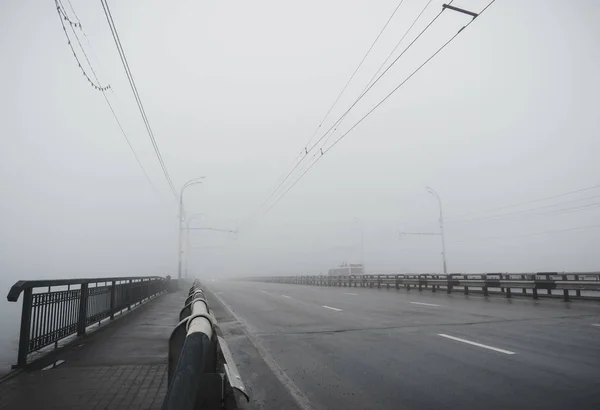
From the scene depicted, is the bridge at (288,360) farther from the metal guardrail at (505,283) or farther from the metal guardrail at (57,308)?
the metal guardrail at (505,283)

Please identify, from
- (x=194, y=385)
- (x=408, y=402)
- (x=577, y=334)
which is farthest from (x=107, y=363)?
(x=577, y=334)

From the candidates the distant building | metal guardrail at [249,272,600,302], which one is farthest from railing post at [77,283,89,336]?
the distant building

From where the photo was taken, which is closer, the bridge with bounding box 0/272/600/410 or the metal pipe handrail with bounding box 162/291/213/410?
the metal pipe handrail with bounding box 162/291/213/410

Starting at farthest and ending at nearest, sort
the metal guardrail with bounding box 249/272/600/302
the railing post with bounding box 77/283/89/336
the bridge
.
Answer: the metal guardrail with bounding box 249/272/600/302
the railing post with bounding box 77/283/89/336
the bridge

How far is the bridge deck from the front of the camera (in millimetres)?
4680

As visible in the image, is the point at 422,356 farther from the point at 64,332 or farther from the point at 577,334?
the point at 64,332

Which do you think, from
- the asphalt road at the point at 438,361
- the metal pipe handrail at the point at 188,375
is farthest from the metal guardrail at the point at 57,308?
the metal pipe handrail at the point at 188,375

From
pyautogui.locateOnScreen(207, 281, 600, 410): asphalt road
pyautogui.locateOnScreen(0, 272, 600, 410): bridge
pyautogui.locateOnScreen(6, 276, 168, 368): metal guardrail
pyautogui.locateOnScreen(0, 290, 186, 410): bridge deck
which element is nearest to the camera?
pyautogui.locateOnScreen(0, 272, 600, 410): bridge

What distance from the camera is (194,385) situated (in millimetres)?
2035

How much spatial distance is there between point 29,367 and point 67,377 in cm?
103

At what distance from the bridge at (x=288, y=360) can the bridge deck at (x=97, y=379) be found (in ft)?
0.07

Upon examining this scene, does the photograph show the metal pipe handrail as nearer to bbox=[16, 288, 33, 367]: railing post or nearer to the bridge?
the bridge

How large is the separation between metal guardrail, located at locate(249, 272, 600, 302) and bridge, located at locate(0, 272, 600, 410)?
5.99m

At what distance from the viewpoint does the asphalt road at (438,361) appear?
16.2ft
